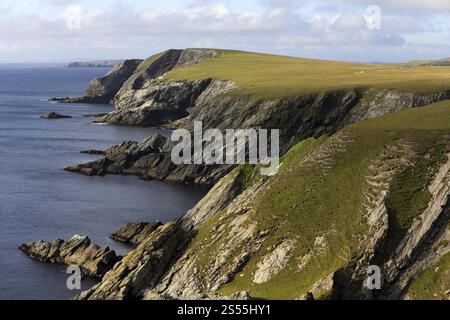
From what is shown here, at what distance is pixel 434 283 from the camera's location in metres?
→ 45.2

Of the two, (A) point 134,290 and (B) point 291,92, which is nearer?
(A) point 134,290

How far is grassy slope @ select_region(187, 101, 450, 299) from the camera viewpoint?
49438mm

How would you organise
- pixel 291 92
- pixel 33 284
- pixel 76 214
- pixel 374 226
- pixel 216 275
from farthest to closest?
pixel 291 92
pixel 76 214
pixel 33 284
pixel 216 275
pixel 374 226

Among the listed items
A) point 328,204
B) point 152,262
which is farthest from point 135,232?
point 328,204

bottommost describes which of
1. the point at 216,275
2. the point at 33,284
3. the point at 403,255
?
the point at 33,284

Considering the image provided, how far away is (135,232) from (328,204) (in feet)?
113

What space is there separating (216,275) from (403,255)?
15.8m

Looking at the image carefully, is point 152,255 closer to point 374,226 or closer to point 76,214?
point 374,226

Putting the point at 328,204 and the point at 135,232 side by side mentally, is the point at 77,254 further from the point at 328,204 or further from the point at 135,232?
the point at 328,204

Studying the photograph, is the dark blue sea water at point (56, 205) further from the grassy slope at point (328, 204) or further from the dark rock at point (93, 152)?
the grassy slope at point (328, 204)

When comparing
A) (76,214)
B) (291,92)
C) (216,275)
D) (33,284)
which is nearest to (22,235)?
(76,214)

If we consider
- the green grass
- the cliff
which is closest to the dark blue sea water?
the cliff

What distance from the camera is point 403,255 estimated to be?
47531mm
